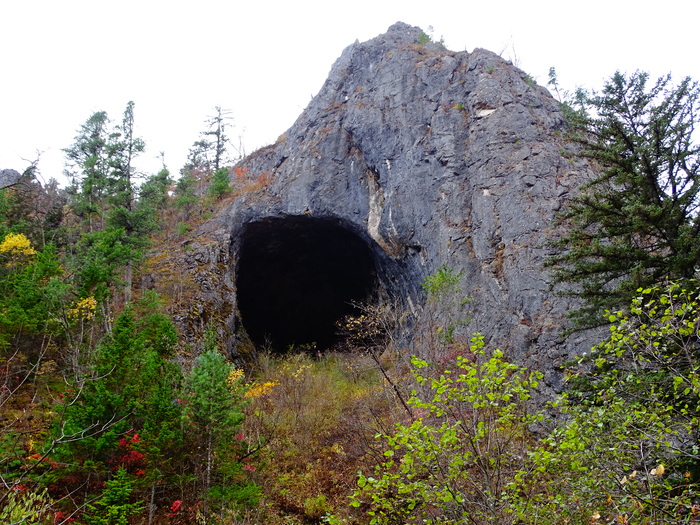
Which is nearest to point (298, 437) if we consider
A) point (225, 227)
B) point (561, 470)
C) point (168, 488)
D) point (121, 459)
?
→ point (168, 488)

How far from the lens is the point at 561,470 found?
623cm

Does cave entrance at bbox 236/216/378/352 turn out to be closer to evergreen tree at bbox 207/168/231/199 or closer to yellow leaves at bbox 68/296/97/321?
evergreen tree at bbox 207/168/231/199

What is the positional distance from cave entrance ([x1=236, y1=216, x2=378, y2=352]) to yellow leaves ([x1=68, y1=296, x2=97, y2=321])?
30.3 ft

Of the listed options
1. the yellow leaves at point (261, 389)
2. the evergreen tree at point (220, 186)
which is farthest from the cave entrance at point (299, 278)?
the yellow leaves at point (261, 389)

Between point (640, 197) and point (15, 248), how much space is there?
71.4ft

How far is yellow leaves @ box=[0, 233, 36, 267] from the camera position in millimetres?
17880

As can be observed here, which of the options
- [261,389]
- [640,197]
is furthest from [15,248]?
[640,197]

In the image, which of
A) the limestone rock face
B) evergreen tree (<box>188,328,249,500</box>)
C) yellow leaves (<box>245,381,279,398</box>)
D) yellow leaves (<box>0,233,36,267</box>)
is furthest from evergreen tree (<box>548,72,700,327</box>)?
yellow leaves (<box>0,233,36,267</box>)

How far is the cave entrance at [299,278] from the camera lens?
943 inches

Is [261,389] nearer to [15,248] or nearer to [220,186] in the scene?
[15,248]

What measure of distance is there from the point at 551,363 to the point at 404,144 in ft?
40.3

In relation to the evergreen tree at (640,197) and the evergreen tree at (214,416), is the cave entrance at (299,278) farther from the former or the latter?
the evergreen tree at (640,197)

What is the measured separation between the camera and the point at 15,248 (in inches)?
721

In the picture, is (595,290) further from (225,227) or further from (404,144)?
(225,227)
